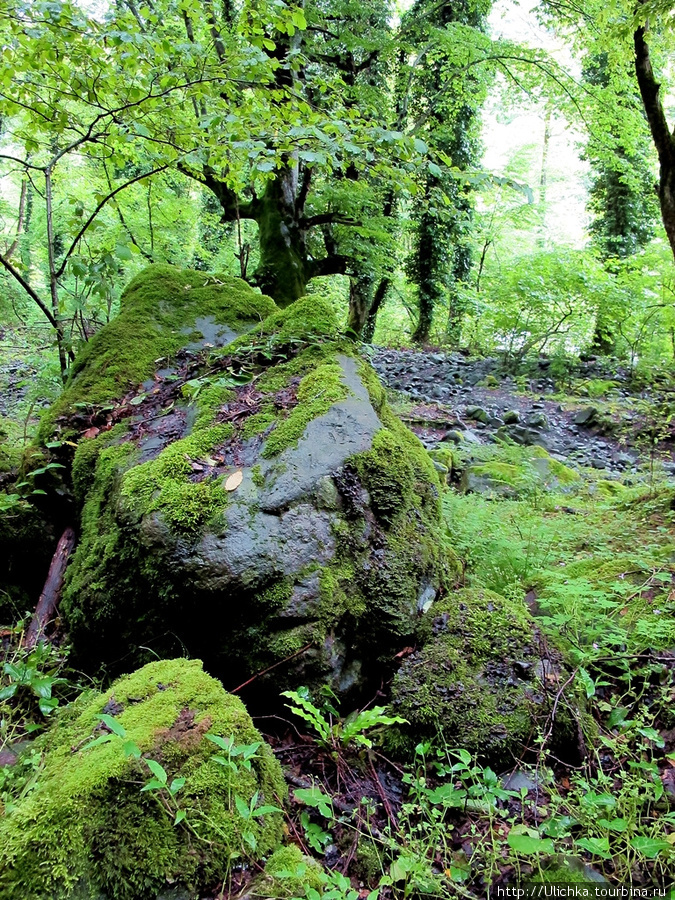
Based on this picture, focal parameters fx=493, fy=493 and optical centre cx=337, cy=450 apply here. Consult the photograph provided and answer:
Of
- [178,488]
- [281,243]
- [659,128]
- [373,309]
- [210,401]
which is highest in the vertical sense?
[659,128]

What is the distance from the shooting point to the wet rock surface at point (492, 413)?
7742 mm

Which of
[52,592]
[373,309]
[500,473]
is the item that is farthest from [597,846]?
[373,309]

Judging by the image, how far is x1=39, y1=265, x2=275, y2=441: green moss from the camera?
349 cm

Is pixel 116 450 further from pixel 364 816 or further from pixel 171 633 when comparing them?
pixel 364 816

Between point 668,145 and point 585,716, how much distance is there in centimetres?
451

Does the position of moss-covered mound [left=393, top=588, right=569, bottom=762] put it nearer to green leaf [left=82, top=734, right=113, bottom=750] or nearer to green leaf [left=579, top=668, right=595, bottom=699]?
green leaf [left=579, top=668, right=595, bottom=699]

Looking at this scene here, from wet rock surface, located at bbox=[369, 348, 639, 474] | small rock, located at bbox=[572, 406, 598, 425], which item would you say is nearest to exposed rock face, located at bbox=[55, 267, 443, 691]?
wet rock surface, located at bbox=[369, 348, 639, 474]

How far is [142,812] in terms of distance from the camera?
1363 millimetres

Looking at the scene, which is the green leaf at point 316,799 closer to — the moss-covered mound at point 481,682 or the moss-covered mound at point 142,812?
the moss-covered mound at point 142,812

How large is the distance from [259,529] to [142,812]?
1115 millimetres

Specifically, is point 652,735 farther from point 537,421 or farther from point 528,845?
point 537,421

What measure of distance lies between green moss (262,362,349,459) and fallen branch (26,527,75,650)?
1508mm

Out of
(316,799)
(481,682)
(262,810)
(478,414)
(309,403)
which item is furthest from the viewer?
(478,414)

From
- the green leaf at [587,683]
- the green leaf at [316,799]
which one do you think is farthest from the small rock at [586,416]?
the green leaf at [316,799]
